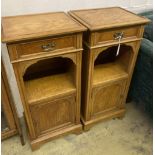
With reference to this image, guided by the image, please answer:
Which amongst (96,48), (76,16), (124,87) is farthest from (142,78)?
(76,16)

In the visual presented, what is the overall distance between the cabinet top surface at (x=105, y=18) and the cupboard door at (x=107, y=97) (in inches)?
18.3

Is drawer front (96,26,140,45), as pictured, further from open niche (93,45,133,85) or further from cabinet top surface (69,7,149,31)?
open niche (93,45,133,85)

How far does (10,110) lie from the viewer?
132 cm

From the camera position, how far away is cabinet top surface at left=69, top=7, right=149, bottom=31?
1093 mm

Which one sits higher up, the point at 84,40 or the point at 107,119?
the point at 84,40

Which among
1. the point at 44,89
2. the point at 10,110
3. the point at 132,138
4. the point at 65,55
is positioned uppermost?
the point at 65,55

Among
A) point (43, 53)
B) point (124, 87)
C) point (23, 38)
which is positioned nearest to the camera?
point (23, 38)

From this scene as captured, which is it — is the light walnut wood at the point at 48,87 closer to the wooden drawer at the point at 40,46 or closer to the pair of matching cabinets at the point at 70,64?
the pair of matching cabinets at the point at 70,64

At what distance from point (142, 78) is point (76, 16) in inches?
27.6

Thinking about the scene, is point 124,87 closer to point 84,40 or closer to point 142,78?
point 142,78

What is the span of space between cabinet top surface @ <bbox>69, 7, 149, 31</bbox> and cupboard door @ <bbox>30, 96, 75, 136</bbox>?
1.71 ft

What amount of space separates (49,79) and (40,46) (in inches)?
15.1

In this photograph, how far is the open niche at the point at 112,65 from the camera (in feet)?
4.52

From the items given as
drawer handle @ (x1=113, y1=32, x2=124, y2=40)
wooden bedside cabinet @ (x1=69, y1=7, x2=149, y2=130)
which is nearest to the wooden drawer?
wooden bedside cabinet @ (x1=69, y1=7, x2=149, y2=130)
